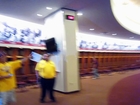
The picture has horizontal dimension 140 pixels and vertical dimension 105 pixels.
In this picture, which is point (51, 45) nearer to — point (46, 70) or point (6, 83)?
point (46, 70)

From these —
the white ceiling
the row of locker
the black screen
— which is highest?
the white ceiling

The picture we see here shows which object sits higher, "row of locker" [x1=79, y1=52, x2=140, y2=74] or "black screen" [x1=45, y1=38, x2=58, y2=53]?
"black screen" [x1=45, y1=38, x2=58, y2=53]

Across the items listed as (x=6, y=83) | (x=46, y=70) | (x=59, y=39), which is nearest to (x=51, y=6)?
(x=59, y=39)

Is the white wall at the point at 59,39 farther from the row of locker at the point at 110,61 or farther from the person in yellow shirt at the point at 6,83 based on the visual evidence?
the row of locker at the point at 110,61

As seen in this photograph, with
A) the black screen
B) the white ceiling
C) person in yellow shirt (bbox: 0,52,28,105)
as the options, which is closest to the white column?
the black screen

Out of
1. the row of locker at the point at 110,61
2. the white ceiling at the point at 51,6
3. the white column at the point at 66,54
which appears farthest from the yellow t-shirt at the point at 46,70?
the row of locker at the point at 110,61

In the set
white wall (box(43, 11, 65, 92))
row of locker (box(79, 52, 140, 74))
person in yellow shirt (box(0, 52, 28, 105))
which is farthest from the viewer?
row of locker (box(79, 52, 140, 74))

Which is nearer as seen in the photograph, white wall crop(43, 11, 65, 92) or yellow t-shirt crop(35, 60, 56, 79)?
yellow t-shirt crop(35, 60, 56, 79)

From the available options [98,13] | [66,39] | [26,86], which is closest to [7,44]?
[26,86]

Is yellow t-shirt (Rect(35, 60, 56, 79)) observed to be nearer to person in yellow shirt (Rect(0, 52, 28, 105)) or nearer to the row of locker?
person in yellow shirt (Rect(0, 52, 28, 105))

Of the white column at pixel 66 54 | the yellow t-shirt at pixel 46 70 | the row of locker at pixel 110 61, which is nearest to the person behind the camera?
the yellow t-shirt at pixel 46 70

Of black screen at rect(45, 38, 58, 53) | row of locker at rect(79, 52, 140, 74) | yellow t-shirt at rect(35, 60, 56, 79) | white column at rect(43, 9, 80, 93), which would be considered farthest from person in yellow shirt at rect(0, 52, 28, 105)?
row of locker at rect(79, 52, 140, 74)

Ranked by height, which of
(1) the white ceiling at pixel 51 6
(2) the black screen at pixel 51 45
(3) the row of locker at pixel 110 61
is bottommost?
(3) the row of locker at pixel 110 61

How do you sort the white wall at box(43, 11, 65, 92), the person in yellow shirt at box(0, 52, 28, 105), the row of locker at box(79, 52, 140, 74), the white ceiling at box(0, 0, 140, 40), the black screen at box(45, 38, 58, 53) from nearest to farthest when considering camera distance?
the person in yellow shirt at box(0, 52, 28, 105), the white ceiling at box(0, 0, 140, 40), the white wall at box(43, 11, 65, 92), the black screen at box(45, 38, 58, 53), the row of locker at box(79, 52, 140, 74)
